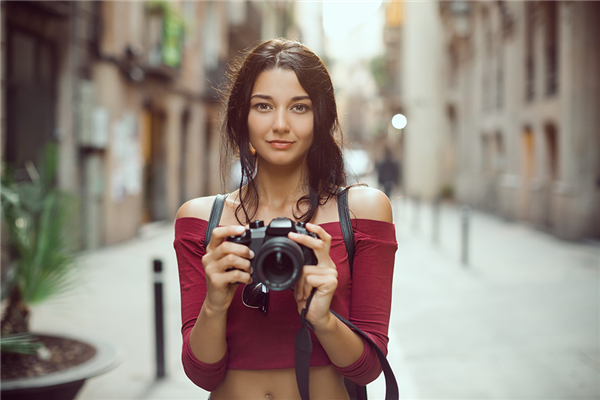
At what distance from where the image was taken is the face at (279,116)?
1.76 m

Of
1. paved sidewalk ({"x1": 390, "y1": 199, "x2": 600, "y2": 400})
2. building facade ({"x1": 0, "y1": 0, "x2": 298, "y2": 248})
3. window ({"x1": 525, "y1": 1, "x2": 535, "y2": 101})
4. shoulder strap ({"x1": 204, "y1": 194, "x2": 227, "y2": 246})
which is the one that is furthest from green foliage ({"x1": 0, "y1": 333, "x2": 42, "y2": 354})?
window ({"x1": 525, "y1": 1, "x2": 535, "y2": 101})

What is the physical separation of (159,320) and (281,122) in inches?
140

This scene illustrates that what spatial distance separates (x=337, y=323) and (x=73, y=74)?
428 inches

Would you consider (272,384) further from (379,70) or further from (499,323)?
(379,70)

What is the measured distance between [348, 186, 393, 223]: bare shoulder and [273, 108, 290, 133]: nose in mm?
287

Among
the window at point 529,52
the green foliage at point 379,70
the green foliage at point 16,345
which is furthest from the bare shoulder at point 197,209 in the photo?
the green foliage at point 379,70

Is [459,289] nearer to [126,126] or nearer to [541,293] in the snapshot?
[541,293]

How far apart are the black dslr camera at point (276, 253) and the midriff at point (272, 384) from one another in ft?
1.44

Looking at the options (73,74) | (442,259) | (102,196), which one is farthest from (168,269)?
(442,259)

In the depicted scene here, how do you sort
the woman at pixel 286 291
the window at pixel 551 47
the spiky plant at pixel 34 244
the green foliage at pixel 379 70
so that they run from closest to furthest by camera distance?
1. the woman at pixel 286 291
2. the spiky plant at pixel 34 244
3. the window at pixel 551 47
4. the green foliage at pixel 379 70

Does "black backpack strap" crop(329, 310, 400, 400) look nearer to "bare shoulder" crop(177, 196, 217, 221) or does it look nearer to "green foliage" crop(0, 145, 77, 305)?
"bare shoulder" crop(177, 196, 217, 221)

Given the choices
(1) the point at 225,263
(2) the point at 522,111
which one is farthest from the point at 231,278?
(2) the point at 522,111

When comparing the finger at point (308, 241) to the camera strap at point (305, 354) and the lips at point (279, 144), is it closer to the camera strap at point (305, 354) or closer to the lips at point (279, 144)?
the camera strap at point (305, 354)

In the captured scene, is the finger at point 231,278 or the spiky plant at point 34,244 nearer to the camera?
the finger at point 231,278
